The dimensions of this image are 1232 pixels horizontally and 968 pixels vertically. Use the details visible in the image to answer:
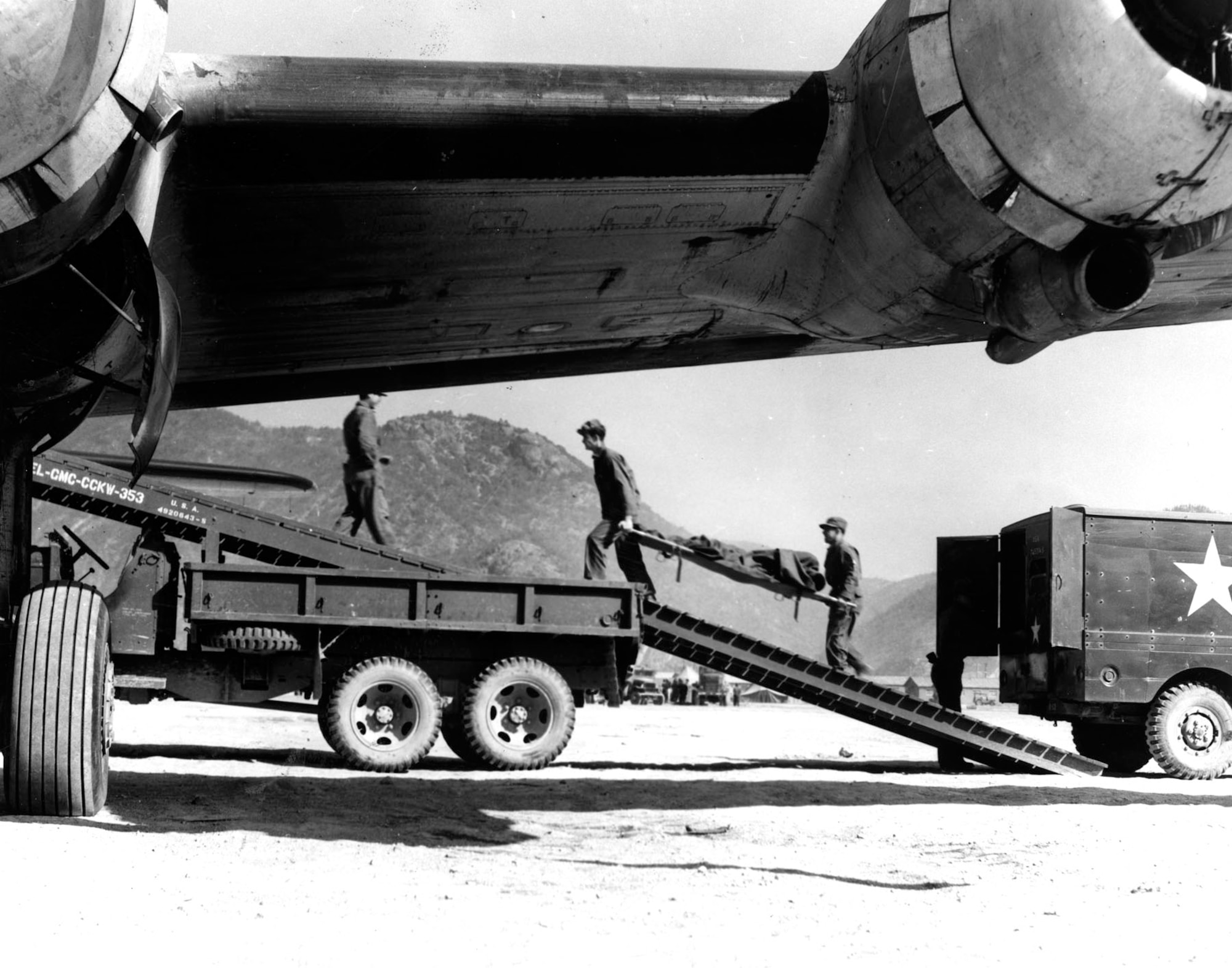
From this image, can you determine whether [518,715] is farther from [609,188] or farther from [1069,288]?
[1069,288]

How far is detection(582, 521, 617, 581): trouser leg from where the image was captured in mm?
11672

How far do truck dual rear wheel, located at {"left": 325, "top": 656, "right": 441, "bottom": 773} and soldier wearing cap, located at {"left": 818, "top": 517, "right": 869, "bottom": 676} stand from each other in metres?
4.30

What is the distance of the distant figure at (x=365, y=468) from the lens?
12320 mm

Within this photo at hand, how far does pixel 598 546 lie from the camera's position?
11766mm

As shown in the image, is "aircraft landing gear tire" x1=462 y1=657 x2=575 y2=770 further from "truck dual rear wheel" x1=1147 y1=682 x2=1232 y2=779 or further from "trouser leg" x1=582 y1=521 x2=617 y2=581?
"truck dual rear wheel" x1=1147 y1=682 x2=1232 y2=779

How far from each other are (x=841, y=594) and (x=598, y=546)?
281 centimetres

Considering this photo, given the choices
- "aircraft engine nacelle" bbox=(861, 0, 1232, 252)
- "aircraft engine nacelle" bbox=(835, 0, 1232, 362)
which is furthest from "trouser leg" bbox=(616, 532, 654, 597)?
"aircraft engine nacelle" bbox=(861, 0, 1232, 252)

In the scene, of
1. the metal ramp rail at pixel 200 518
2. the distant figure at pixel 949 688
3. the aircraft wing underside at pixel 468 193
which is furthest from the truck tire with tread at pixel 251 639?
the distant figure at pixel 949 688

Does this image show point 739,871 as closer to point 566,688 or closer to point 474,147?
point 474,147

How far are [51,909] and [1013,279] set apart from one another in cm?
391

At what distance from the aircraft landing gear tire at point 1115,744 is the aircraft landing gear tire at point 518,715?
5187 mm

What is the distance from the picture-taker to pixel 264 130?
179 inches

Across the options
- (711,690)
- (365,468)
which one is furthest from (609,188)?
(711,690)

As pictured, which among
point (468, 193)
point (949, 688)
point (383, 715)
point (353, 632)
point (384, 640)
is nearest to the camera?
point (468, 193)
